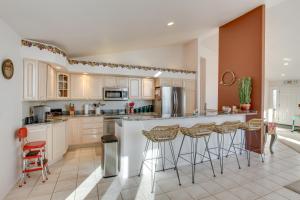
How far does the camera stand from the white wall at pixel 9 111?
7.50ft

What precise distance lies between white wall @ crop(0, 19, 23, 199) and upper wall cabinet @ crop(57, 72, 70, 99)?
152cm

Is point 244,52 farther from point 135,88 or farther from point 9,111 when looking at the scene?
point 9,111

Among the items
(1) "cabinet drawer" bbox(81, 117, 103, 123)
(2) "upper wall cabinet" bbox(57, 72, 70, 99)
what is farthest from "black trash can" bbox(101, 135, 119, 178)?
(2) "upper wall cabinet" bbox(57, 72, 70, 99)

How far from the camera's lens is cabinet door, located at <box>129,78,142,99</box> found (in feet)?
17.7

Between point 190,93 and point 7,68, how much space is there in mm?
5318

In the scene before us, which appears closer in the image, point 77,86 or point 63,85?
point 63,85

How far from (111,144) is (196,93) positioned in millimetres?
4355

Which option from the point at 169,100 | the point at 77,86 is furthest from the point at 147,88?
the point at 77,86

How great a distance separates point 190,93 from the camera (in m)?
6.15

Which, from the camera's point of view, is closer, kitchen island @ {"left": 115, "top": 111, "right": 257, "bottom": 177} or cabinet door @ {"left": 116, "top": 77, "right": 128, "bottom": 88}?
kitchen island @ {"left": 115, "top": 111, "right": 257, "bottom": 177}

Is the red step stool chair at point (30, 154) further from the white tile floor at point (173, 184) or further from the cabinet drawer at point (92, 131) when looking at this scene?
the cabinet drawer at point (92, 131)

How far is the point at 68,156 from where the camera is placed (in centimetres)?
392

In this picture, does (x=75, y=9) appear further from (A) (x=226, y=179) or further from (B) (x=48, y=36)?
(A) (x=226, y=179)

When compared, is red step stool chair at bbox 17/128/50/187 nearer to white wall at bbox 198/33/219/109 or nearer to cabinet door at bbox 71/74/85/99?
cabinet door at bbox 71/74/85/99
